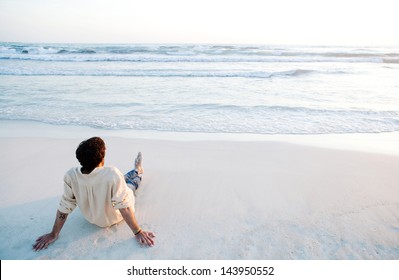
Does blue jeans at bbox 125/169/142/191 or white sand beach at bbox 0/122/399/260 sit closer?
white sand beach at bbox 0/122/399/260

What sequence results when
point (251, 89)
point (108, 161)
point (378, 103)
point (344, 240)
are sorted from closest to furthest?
point (344, 240) → point (108, 161) → point (378, 103) → point (251, 89)

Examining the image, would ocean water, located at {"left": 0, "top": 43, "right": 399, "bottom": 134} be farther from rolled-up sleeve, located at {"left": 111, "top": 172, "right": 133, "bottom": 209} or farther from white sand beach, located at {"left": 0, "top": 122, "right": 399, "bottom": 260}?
rolled-up sleeve, located at {"left": 111, "top": 172, "right": 133, "bottom": 209}

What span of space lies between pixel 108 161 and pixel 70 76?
10379 millimetres

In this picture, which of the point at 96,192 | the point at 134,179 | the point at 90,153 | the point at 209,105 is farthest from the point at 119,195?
the point at 209,105

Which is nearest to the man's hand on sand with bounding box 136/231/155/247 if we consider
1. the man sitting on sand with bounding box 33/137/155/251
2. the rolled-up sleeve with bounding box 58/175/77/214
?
the man sitting on sand with bounding box 33/137/155/251

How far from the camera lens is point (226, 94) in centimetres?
898

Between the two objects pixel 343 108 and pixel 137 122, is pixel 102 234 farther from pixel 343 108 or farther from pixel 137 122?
pixel 343 108

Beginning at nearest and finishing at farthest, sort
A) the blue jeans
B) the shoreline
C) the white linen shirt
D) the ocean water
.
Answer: the white linen shirt
the blue jeans
the shoreline
the ocean water

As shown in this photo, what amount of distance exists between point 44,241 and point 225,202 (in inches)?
68.0

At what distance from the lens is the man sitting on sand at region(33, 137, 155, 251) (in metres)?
2.34

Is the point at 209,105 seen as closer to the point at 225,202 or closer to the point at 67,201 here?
the point at 225,202

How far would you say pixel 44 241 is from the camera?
2533mm
